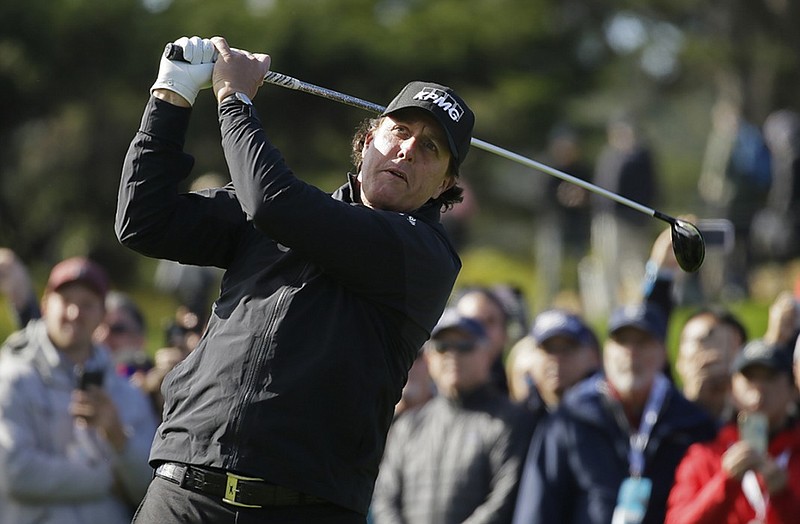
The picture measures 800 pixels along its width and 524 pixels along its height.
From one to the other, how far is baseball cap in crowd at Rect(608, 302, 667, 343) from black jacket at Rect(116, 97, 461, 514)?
2914 mm

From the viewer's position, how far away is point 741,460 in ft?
21.3

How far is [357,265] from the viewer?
4574mm

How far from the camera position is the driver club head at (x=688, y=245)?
5332mm

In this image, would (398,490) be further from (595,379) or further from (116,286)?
(116,286)

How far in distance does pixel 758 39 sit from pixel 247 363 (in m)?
25.4

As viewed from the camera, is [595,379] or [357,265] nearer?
[357,265]

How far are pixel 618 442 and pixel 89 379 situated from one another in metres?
2.52

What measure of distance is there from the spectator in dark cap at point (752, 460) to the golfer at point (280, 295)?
2256mm

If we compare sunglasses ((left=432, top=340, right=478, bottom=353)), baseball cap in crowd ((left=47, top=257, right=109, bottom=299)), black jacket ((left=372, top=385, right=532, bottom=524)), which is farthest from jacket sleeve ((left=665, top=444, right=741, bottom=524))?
baseball cap in crowd ((left=47, top=257, right=109, bottom=299))

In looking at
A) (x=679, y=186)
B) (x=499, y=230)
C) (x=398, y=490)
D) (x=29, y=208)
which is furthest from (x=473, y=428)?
(x=679, y=186)

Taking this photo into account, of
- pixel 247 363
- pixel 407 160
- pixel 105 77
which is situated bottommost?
pixel 247 363

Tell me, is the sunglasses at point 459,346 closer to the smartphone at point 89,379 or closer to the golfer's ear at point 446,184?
the smartphone at point 89,379

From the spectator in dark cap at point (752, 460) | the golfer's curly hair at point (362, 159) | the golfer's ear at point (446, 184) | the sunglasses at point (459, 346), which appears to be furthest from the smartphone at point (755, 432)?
Answer: the golfer's ear at point (446, 184)

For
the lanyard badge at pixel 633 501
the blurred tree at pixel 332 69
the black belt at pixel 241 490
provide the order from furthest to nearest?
the blurred tree at pixel 332 69 → the lanyard badge at pixel 633 501 → the black belt at pixel 241 490
